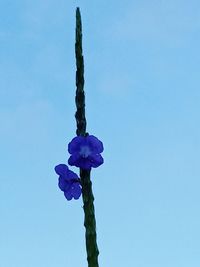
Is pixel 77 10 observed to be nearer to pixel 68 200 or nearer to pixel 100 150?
pixel 100 150

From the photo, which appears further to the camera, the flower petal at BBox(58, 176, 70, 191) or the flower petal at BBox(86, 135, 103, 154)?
the flower petal at BBox(58, 176, 70, 191)

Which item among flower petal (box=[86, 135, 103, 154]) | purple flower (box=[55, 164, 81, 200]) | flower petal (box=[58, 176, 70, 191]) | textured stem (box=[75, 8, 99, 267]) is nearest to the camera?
textured stem (box=[75, 8, 99, 267])

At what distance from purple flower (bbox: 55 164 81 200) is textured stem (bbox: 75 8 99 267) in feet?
2.41

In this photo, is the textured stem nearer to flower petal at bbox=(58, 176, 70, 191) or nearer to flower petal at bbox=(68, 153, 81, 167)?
flower petal at bbox=(68, 153, 81, 167)

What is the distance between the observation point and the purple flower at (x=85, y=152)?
16.5 feet

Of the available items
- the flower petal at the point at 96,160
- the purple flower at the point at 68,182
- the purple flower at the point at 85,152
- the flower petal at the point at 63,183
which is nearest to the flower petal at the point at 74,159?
the purple flower at the point at 85,152

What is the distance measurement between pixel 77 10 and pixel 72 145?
157cm

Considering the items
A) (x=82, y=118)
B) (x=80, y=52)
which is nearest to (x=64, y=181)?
(x=82, y=118)

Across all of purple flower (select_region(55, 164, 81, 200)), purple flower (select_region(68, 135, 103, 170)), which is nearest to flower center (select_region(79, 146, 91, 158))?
purple flower (select_region(68, 135, 103, 170))

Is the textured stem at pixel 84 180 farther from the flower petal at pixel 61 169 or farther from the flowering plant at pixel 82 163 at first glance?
the flower petal at pixel 61 169

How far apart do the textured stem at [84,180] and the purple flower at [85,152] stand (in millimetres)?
150

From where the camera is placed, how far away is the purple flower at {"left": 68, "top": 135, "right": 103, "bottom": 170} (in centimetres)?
501

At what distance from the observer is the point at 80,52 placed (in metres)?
4.72

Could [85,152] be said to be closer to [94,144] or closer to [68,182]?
[94,144]
